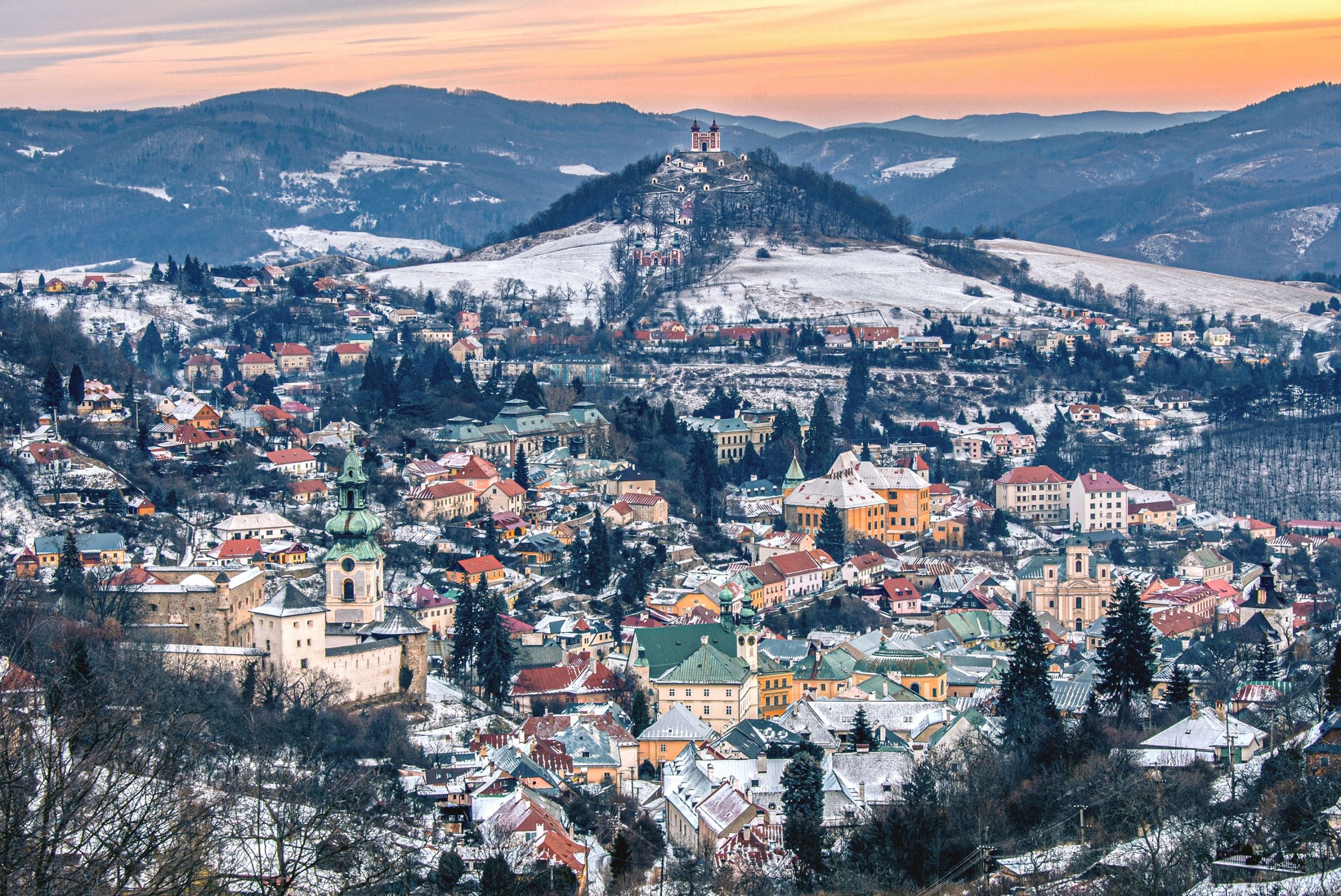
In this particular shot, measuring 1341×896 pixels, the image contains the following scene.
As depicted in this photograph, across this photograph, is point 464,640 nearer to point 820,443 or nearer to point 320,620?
point 320,620

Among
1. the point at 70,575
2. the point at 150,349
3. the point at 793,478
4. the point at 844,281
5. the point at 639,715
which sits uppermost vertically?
the point at 70,575

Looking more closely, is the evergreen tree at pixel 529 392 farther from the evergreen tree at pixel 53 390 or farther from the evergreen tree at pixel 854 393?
the evergreen tree at pixel 53 390

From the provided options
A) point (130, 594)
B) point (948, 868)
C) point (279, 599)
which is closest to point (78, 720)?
point (948, 868)

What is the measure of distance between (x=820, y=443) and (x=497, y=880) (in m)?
64.3

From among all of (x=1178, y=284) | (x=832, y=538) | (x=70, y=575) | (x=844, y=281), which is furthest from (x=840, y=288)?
(x=70, y=575)

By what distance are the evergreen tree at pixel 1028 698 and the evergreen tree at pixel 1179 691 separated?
314 centimetres

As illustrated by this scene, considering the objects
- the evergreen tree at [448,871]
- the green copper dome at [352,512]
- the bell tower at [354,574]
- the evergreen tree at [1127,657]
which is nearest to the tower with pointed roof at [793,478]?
the green copper dome at [352,512]

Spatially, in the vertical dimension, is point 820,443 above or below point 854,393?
above

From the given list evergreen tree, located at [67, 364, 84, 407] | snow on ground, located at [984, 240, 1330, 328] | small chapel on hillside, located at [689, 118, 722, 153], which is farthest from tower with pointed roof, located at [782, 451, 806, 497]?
small chapel on hillside, located at [689, 118, 722, 153]

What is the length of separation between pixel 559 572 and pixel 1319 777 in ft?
135

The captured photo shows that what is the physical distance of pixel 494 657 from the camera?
55594 millimetres

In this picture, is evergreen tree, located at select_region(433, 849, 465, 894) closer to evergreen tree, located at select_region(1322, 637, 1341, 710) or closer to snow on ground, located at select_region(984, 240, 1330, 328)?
evergreen tree, located at select_region(1322, 637, 1341, 710)

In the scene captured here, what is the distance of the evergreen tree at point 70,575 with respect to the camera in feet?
182

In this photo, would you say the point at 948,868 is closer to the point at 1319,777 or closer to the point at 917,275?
the point at 1319,777
